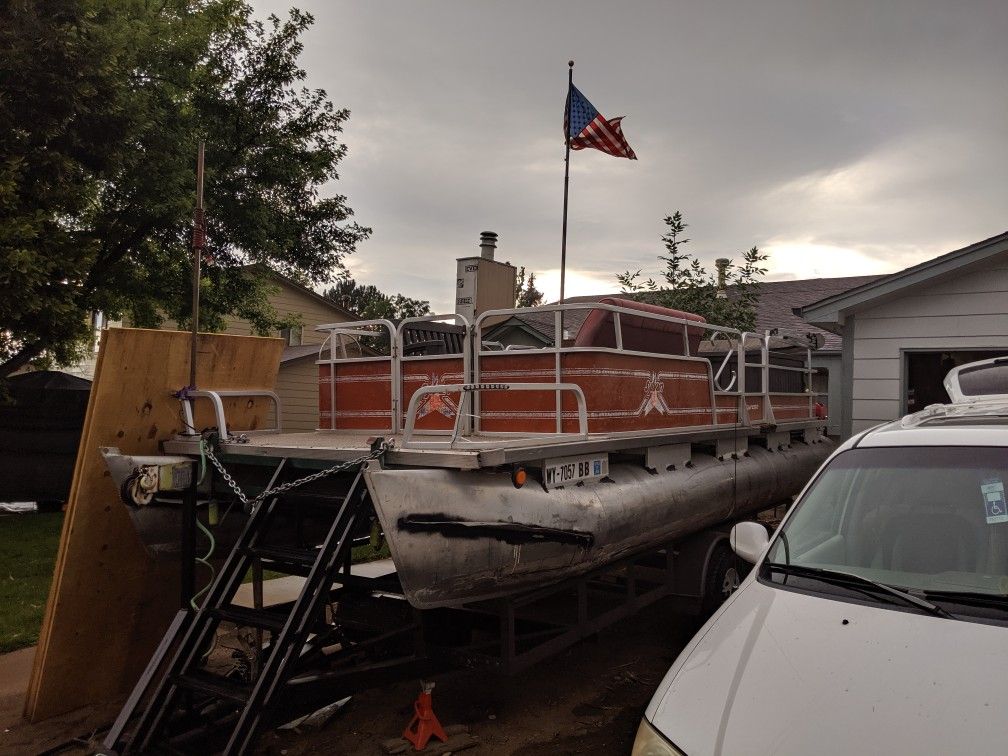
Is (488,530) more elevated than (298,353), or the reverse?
(298,353)

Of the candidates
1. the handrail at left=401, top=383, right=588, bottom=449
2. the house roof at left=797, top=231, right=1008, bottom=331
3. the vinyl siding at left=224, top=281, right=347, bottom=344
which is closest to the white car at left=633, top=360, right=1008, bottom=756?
the handrail at left=401, top=383, right=588, bottom=449

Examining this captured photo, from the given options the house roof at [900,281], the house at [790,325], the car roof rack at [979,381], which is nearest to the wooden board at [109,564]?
the car roof rack at [979,381]

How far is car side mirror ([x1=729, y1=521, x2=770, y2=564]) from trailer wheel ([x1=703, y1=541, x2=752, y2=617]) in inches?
100

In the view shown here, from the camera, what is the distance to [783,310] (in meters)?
19.0

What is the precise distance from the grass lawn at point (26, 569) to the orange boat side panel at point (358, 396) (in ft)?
6.67

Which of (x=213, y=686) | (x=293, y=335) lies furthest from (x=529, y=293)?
(x=213, y=686)

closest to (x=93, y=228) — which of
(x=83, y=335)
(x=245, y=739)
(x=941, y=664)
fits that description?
(x=83, y=335)

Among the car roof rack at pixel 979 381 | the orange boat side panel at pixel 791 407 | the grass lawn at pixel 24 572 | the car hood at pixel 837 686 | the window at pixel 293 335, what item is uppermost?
the window at pixel 293 335

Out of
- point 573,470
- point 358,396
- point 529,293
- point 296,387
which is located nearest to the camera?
point 573,470

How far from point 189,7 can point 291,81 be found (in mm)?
2045

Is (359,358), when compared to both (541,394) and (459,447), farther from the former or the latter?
(459,447)

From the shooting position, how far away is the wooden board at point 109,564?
16.8 feet

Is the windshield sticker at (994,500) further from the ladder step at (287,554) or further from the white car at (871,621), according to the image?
the ladder step at (287,554)

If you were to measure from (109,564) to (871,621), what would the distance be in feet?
15.7
